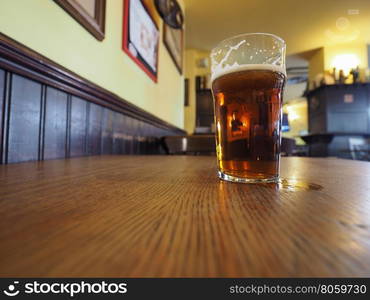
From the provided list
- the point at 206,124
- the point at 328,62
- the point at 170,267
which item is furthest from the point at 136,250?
the point at 328,62

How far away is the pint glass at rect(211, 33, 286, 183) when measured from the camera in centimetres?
29

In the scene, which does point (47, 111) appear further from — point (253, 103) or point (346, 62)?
point (346, 62)

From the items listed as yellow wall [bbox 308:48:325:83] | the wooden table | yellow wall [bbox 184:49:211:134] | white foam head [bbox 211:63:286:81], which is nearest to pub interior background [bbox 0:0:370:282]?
the wooden table

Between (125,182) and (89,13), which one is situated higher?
(89,13)

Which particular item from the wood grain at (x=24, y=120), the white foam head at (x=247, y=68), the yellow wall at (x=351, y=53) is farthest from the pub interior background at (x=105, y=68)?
the white foam head at (x=247, y=68)

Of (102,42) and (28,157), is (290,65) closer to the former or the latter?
(102,42)

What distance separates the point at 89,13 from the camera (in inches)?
34.9

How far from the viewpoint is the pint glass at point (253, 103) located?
29cm

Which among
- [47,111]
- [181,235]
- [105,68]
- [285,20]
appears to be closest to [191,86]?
[285,20]

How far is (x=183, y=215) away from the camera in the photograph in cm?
13

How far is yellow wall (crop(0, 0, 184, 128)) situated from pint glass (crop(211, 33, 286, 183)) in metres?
0.61

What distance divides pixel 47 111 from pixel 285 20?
3735 mm

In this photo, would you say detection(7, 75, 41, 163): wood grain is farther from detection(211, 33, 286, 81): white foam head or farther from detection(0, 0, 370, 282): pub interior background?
detection(211, 33, 286, 81): white foam head

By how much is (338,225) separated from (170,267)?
9cm
